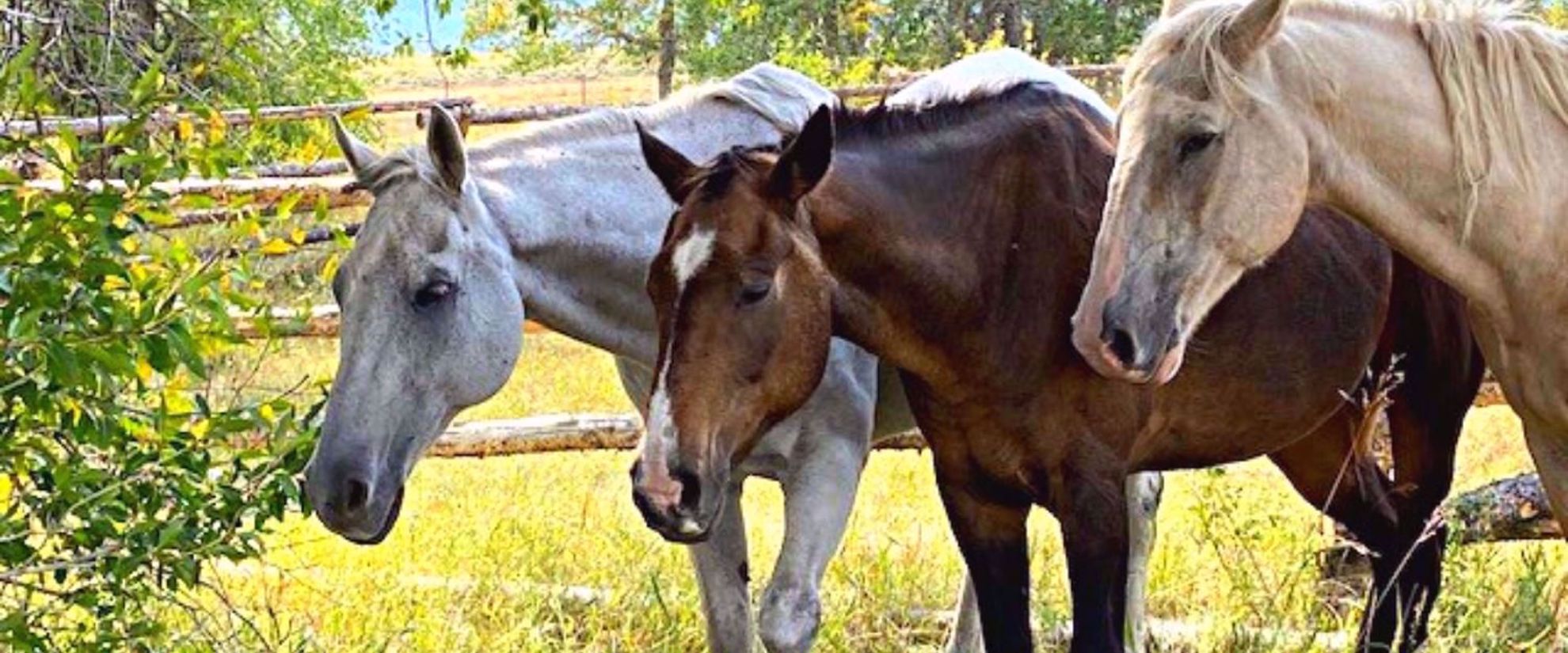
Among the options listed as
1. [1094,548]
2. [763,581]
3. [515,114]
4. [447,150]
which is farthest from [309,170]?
[1094,548]

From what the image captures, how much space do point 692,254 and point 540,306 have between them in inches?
38.8

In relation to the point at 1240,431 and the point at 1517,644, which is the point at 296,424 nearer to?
the point at 1240,431

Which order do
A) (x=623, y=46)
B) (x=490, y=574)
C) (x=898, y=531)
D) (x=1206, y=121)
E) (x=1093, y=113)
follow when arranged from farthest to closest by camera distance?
(x=623, y=46), (x=898, y=531), (x=490, y=574), (x=1093, y=113), (x=1206, y=121)

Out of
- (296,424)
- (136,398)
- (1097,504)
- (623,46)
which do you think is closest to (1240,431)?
(1097,504)

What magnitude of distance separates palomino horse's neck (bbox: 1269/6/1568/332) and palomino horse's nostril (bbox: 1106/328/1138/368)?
Answer: 1.51 ft

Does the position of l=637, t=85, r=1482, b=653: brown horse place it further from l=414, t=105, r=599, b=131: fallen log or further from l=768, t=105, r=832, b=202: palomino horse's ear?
l=414, t=105, r=599, b=131: fallen log

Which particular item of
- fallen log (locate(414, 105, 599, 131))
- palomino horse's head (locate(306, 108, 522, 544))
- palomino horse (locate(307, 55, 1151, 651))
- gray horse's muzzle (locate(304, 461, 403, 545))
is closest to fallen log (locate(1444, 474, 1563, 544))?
palomino horse (locate(307, 55, 1151, 651))

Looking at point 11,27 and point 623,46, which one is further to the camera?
point 623,46

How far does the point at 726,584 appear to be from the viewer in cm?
457

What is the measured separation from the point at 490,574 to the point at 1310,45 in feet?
10.0

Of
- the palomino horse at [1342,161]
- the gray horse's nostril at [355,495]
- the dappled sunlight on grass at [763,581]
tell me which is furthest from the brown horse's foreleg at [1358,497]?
the gray horse's nostril at [355,495]

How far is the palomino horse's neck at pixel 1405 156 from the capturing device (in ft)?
11.2

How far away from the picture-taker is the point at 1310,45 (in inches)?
135

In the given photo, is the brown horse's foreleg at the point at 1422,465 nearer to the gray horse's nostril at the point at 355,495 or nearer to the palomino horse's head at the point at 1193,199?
the palomino horse's head at the point at 1193,199
